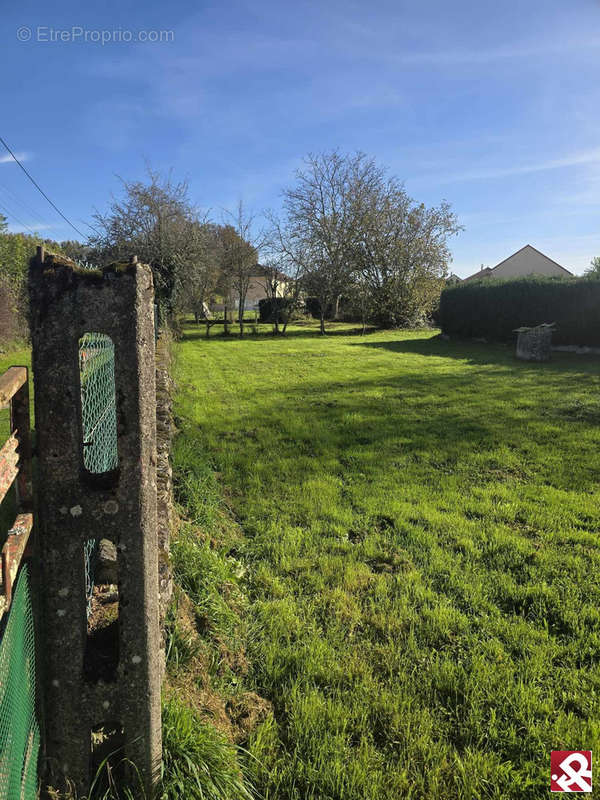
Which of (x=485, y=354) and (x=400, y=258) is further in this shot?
(x=400, y=258)

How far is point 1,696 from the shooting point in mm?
1352

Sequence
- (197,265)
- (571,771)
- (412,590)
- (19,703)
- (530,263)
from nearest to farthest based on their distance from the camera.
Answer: (19,703) → (571,771) → (412,590) → (197,265) → (530,263)

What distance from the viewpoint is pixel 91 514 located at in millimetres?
1610

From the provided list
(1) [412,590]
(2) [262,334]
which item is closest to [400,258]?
(2) [262,334]

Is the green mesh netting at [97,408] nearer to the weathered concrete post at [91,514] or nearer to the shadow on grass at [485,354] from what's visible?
the weathered concrete post at [91,514]

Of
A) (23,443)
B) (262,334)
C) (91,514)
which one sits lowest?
(91,514)

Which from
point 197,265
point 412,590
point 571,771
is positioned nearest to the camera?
point 571,771

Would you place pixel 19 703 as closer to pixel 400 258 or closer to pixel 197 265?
pixel 197 265

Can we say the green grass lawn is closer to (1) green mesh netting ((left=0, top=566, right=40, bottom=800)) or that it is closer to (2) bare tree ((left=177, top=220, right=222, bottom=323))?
(1) green mesh netting ((left=0, top=566, right=40, bottom=800))

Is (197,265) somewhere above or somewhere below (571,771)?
above

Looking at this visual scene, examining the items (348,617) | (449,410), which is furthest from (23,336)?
(348,617)

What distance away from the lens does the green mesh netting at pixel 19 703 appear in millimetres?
1378

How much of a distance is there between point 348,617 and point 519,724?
1.13 metres

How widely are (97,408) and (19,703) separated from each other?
2.21m
